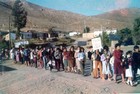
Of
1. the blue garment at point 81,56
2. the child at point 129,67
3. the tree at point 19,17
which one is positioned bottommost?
the child at point 129,67

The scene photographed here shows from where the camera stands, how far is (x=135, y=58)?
570 inches

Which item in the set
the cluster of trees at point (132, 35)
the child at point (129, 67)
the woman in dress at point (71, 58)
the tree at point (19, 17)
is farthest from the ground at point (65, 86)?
the tree at point (19, 17)

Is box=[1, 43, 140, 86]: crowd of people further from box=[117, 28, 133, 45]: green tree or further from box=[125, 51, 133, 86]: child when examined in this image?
box=[117, 28, 133, 45]: green tree

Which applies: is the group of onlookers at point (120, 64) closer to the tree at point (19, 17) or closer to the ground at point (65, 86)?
the ground at point (65, 86)

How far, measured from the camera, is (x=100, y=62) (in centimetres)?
1606

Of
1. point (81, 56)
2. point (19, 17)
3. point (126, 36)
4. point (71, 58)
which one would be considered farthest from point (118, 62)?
point (19, 17)

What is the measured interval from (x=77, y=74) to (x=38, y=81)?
2558 mm

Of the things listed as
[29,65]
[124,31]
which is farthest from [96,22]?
[29,65]

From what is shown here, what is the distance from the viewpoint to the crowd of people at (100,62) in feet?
47.4

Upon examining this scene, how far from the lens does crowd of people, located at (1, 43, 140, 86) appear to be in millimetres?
14453

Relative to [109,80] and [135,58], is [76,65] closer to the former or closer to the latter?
[109,80]

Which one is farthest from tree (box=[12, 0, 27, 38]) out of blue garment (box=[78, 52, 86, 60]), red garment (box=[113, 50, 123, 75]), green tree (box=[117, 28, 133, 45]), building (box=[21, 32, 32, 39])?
red garment (box=[113, 50, 123, 75])

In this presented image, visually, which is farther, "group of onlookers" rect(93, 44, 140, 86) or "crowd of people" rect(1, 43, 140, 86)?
"crowd of people" rect(1, 43, 140, 86)

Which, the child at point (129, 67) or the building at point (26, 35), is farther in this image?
the building at point (26, 35)
